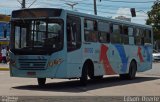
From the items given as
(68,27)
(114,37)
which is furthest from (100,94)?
(114,37)

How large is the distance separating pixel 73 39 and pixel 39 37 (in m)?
1.35

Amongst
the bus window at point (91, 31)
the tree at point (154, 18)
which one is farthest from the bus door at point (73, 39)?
the tree at point (154, 18)

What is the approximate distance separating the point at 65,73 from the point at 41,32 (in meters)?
1.75

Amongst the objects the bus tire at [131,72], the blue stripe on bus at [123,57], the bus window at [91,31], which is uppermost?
the bus window at [91,31]

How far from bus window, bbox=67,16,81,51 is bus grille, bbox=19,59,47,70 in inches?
43.9

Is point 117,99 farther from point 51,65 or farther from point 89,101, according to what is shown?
point 51,65

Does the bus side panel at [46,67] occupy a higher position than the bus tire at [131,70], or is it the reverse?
the bus side panel at [46,67]

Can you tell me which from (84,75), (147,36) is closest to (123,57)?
(147,36)

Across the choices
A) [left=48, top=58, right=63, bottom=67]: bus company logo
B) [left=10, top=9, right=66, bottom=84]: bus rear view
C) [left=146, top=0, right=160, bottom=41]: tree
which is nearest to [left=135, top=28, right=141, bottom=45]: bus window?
[left=10, top=9, right=66, bottom=84]: bus rear view

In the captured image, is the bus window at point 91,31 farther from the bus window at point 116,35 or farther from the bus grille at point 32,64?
the bus grille at point 32,64

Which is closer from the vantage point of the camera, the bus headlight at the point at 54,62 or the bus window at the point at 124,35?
the bus headlight at the point at 54,62

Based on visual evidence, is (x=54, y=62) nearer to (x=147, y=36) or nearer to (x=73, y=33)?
(x=73, y=33)

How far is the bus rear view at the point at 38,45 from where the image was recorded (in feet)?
57.4

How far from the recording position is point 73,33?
1822cm
